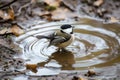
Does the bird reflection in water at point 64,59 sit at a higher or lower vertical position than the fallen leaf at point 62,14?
lower

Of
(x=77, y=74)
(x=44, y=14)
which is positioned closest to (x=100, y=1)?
(x=44, y=14)

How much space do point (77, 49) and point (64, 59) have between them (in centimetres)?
38

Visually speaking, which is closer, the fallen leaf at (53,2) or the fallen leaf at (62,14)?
the fallen leaf at (62,14)

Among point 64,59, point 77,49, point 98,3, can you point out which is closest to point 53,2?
point 98,3

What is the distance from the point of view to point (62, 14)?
8898 millimetres

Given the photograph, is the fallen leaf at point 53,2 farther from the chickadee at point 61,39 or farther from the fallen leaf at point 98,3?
the chickadee at point 61,39

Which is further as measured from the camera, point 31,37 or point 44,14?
point 44,14

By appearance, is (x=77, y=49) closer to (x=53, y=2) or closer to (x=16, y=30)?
(x=16, y=30)

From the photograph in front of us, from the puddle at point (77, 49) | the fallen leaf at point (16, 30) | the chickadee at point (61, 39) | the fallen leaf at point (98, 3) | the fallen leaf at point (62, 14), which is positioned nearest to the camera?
the puddle at point (77, 49)

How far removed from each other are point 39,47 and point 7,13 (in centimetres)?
160

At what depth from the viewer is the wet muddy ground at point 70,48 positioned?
6293 mm

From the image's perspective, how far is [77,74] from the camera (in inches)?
246

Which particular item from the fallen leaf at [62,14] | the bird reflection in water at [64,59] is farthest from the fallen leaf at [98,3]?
the bird reflection in water at [64,59]

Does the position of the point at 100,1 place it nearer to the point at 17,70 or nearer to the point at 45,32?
the point at 45,32
